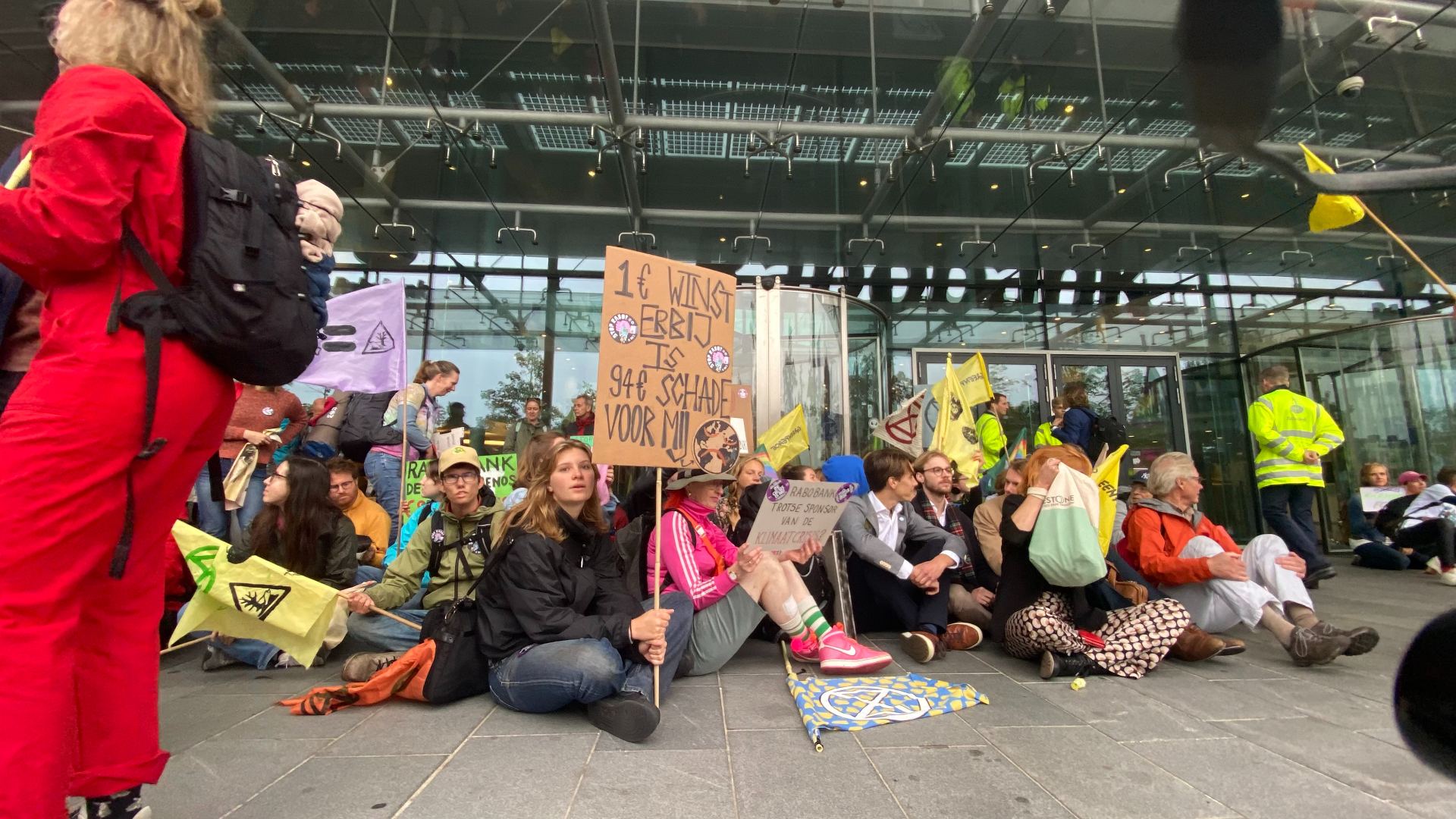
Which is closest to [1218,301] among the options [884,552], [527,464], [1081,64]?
[1081,64]

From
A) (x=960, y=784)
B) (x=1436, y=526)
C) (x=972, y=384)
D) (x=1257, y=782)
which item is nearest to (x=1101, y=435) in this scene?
(x=972, y=384)

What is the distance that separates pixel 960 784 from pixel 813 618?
160 centimetres

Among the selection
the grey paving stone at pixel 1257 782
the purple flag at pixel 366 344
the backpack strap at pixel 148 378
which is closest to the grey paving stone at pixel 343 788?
the backpack strap at pixel 148 378

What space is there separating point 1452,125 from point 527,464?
9583 millimetres

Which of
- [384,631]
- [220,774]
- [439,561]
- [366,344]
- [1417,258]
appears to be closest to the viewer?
[1417,258]

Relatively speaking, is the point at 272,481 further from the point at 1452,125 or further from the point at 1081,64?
the point at 1452,125

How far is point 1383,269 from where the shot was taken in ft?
36.7

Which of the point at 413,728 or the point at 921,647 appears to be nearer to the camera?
the point at 413,728

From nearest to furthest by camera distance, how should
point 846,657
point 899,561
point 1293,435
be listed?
point 846,657 → point 899,561 → point 1293,435

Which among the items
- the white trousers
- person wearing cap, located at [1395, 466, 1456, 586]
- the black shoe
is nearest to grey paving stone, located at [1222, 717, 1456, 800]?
the white trousers

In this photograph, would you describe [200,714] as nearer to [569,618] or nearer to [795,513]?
[569,618]

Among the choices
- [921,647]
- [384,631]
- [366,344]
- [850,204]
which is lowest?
[921,647]

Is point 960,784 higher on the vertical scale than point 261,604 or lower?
lower

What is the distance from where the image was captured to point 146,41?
1690mm
